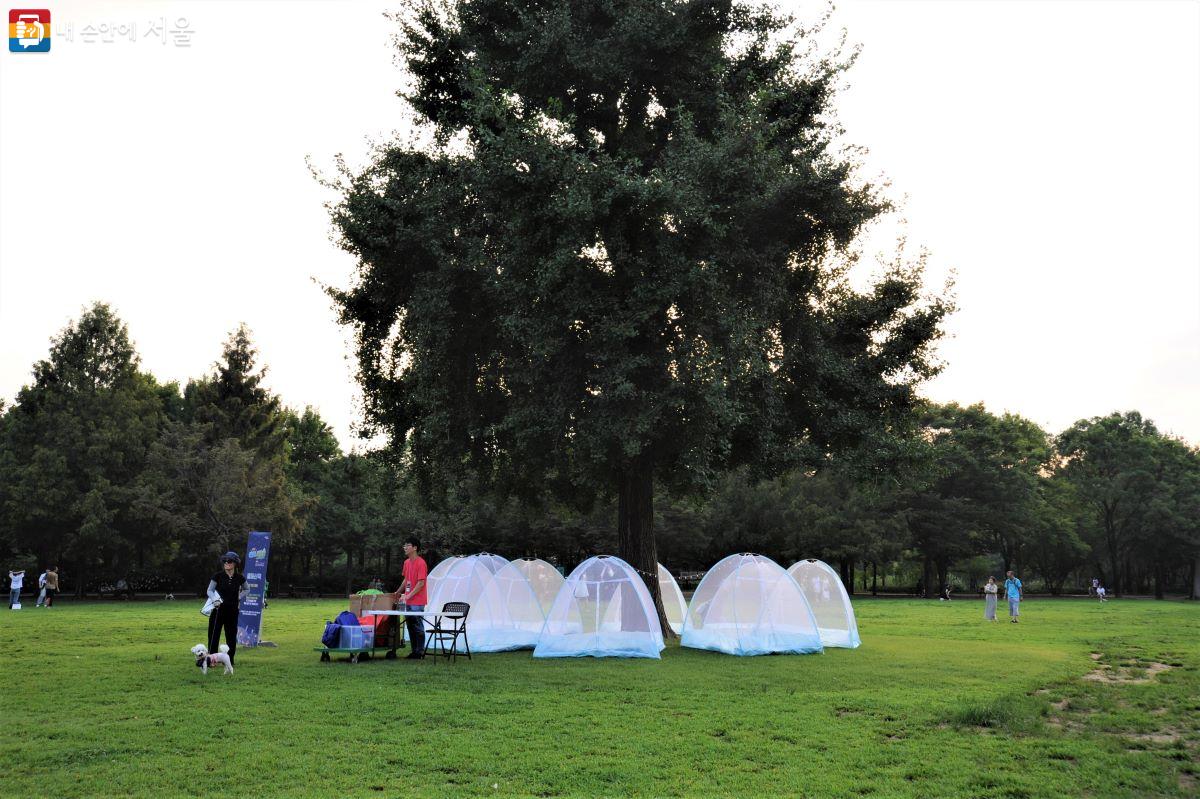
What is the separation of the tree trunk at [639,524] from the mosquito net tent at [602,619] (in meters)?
2.75

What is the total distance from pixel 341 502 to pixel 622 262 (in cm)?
4782

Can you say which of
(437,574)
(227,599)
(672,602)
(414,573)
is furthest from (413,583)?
(672,602)

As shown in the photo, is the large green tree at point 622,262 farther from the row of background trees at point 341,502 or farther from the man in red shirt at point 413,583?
the row of background trees at point 341,502

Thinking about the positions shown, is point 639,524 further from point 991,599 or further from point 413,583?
point 991,599

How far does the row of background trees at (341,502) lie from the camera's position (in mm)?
47844

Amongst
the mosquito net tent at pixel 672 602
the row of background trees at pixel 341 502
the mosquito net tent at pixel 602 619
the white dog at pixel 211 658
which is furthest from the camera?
the row of background trees at pixel 341 502

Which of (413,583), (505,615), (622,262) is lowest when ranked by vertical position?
(505,615)

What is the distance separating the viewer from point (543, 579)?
21.7m

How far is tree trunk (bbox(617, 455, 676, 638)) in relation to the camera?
67.3 ft

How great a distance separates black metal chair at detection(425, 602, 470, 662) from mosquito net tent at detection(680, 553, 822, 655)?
5.22 metres

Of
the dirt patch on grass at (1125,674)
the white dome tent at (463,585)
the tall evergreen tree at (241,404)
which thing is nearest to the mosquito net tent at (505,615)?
the white dome tent at (463,585)

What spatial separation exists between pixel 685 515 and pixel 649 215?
128 feet

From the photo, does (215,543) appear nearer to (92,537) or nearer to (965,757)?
(92,537)

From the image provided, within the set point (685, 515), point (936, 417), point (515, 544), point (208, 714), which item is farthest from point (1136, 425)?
point (208, 714)
